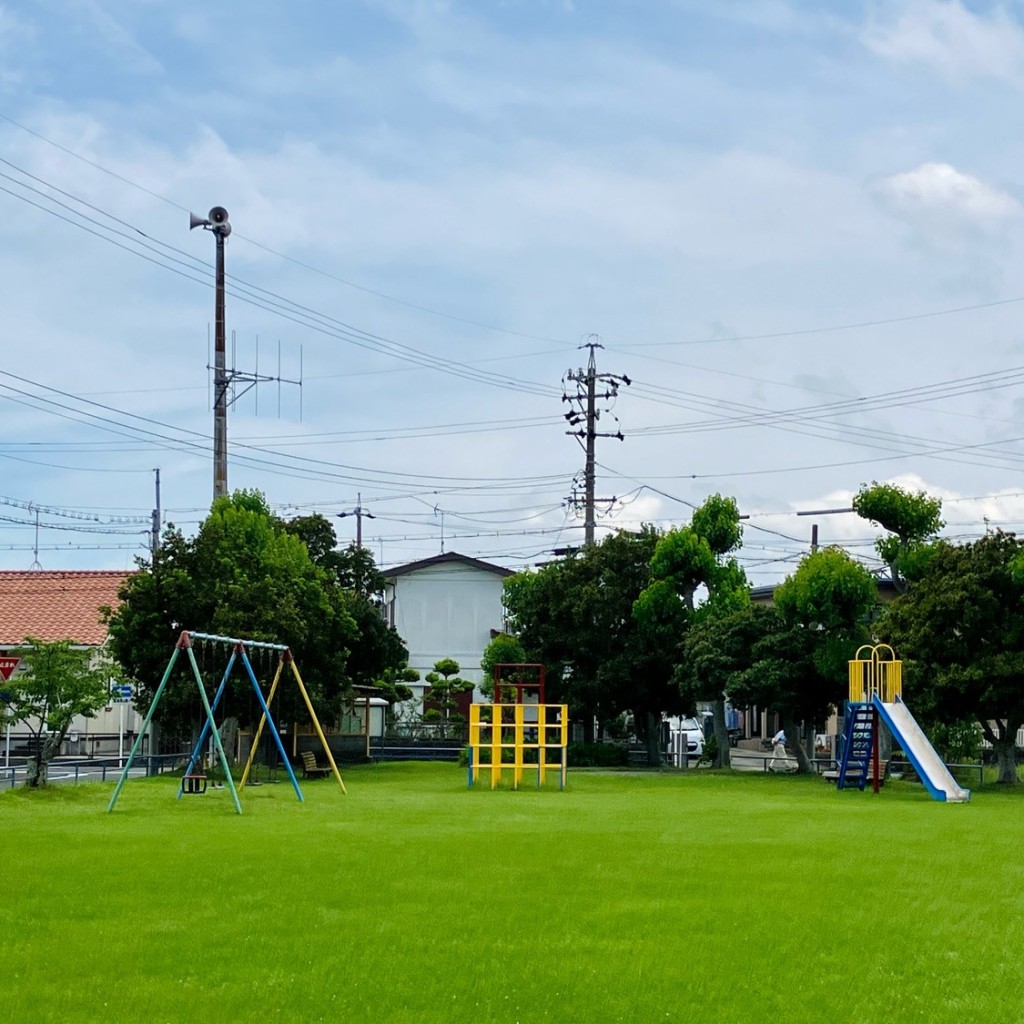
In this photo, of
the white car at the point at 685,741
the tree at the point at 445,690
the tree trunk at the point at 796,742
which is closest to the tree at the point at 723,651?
the tree trunk at the point at 796,742

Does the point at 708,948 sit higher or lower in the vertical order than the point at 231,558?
lower

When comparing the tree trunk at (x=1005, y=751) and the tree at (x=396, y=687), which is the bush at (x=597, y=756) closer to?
the tree at (x=396, y=687)

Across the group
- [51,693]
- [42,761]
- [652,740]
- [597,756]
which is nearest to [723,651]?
[652,740]

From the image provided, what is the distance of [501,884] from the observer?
1301 centimetres

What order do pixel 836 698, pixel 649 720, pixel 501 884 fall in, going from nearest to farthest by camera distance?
pixel 501 884, pixel 836 698, pixel 649 720

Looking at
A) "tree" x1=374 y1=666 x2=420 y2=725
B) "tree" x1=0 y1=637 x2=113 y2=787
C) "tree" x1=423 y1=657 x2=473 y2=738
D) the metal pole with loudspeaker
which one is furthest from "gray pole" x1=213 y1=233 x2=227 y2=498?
"tree" x1=423 y1=657 x2=473 y2=738

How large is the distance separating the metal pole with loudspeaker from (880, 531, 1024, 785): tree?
16.3 meters

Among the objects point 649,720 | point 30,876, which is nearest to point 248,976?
point 30,876

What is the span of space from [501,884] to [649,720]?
3018cm

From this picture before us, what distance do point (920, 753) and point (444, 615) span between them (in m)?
33.0

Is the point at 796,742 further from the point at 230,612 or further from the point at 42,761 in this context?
the point at 42,761

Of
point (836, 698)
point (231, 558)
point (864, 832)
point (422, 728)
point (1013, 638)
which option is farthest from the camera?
point (422, 728)

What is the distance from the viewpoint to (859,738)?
104 feet

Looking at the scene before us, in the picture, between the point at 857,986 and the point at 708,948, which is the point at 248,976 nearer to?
the point at 708,948
